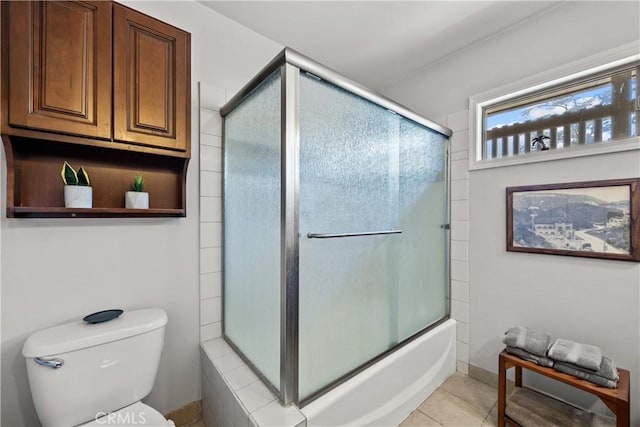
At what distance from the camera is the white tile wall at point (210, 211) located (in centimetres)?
157

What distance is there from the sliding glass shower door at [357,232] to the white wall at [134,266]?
2.56 feet

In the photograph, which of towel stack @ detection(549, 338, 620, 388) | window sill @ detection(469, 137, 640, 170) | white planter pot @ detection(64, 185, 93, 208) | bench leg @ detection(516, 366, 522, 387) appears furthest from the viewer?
bench leg @ detection(516, 366, 522, 387)

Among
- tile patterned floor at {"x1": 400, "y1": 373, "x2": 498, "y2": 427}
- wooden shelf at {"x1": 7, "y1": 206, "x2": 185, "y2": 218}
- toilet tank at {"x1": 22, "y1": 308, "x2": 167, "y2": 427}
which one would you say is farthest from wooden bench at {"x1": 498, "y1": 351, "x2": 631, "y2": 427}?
wooden shelf at {"x1": 7, "y1": 206, "x2": 185, "y2": 218}

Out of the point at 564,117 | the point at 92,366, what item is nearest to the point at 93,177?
the point at 92,366

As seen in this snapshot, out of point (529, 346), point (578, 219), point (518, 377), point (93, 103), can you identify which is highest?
point (93, 103)

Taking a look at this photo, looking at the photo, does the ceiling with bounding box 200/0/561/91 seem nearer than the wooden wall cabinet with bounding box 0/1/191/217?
No

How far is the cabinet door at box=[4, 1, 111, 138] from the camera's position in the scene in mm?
999

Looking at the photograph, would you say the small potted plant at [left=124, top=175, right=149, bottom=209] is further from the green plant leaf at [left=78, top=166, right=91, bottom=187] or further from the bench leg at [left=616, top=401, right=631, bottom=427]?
the bench leg at [left=616, top=401, right=631, bottom=427]

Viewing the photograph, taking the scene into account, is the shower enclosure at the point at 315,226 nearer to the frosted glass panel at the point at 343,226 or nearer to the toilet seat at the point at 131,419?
the frosted glass panel at the point at 343,226

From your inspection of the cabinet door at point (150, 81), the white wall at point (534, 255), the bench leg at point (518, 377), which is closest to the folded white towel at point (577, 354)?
the white wall at point (534, 255)

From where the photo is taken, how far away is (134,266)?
136cm

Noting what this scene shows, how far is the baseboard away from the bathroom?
29 mm

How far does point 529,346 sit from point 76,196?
2328 mm

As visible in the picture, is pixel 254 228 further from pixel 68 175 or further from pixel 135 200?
pixel 68 175
